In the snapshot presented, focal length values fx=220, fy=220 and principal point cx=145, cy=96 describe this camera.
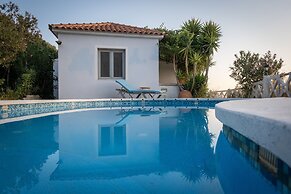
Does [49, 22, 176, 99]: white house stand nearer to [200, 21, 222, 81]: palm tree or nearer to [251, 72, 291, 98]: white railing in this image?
[200, 21, 222, 81]: palm tree

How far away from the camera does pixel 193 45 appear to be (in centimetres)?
1387

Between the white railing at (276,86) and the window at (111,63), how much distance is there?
7.27 metres

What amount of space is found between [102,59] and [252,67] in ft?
30.6

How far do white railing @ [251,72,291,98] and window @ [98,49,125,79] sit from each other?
7.27 m

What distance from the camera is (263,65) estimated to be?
13.6 metres

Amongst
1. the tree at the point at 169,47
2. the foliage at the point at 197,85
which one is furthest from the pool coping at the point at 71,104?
the tree at the point at 169,47

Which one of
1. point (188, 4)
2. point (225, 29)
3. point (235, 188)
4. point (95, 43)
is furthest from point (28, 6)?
point (235, 188)

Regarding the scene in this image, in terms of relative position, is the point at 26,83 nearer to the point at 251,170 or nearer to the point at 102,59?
the point at 102,59

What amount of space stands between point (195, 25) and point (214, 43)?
1.74m

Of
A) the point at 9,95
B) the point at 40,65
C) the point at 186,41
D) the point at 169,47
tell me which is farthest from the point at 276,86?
the point at 40,65

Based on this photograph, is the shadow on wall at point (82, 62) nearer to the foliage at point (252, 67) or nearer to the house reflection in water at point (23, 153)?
the house reflection in water at point (23, 153)

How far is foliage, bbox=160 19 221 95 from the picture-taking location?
519 inches

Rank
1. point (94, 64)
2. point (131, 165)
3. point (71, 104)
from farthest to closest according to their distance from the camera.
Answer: point (94, 64) → point (71, 104) → point (131, 165)

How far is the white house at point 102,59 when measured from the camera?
11.7m
